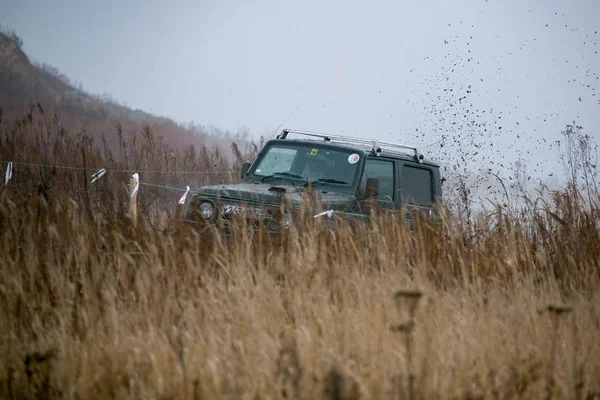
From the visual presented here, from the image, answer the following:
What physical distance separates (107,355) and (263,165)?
603 centimetres

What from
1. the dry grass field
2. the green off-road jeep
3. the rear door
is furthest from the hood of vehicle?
the dry grass field

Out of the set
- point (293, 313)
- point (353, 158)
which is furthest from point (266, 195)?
point (293, 313)

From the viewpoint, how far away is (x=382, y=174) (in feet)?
33.5

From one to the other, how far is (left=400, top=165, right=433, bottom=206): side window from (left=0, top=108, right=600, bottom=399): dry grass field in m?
2.17

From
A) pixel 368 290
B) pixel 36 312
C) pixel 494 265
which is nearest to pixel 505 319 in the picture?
pixel 368 290

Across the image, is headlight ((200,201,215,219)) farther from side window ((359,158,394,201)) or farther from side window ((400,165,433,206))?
side window ((400,165,433,206))

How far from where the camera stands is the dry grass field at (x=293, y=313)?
4184 millimetres

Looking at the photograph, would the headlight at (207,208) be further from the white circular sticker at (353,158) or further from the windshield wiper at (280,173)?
the white circular sticker at (353,158)

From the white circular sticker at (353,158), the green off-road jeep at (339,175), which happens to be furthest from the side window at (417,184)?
the white circular sticker at (353,158)

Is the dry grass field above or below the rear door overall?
below

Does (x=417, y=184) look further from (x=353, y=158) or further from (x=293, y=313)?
(x=293, y=313)

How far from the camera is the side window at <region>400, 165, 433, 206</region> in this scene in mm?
10492

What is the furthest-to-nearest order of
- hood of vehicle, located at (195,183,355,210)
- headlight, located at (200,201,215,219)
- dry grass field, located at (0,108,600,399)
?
headlight, located at (200,201,215,219)
hood of vehicle, located at (195,183,355,210)
dry grass field, located at (0,108,600,399)

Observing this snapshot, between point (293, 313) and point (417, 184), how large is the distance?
→ 5568mm
